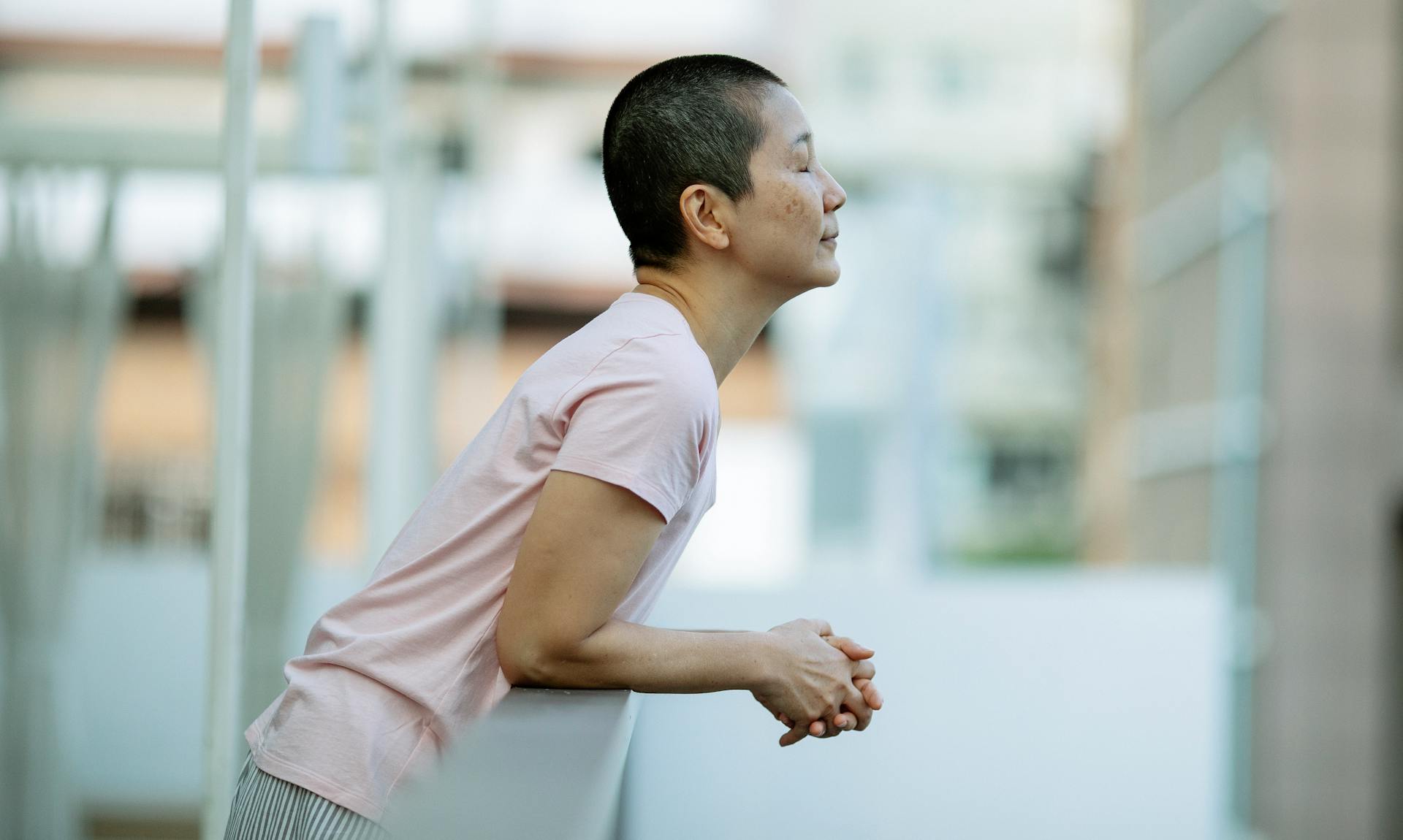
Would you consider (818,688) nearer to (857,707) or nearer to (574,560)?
(857,707)

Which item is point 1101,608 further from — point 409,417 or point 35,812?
point 35,812

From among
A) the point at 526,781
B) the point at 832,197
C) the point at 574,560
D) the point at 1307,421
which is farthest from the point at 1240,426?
the point at 526,781

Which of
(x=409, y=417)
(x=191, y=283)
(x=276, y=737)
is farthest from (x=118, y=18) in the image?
(x=276, y=737)

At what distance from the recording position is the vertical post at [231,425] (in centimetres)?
219

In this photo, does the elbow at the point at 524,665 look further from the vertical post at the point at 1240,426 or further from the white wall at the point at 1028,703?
the vertical post at the point at 1240,426

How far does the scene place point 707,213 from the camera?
148cm


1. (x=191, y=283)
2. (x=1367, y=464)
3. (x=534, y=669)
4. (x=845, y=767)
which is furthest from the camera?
(x=1367, y=464)

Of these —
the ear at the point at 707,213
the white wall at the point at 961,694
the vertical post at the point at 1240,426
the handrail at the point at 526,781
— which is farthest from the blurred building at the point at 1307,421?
the handrail at the point at 526,781

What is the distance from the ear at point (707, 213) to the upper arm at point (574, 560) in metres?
0.35

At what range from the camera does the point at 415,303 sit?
4508 millimetres

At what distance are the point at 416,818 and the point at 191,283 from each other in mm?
3740

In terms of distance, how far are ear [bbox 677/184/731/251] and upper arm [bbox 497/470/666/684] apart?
0.35 meters

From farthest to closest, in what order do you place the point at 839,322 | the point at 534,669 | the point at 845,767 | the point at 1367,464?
the point at 1367,464
the point at 839,322
the point at 845,767
the point at 534,669

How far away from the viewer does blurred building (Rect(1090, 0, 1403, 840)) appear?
7.86m
